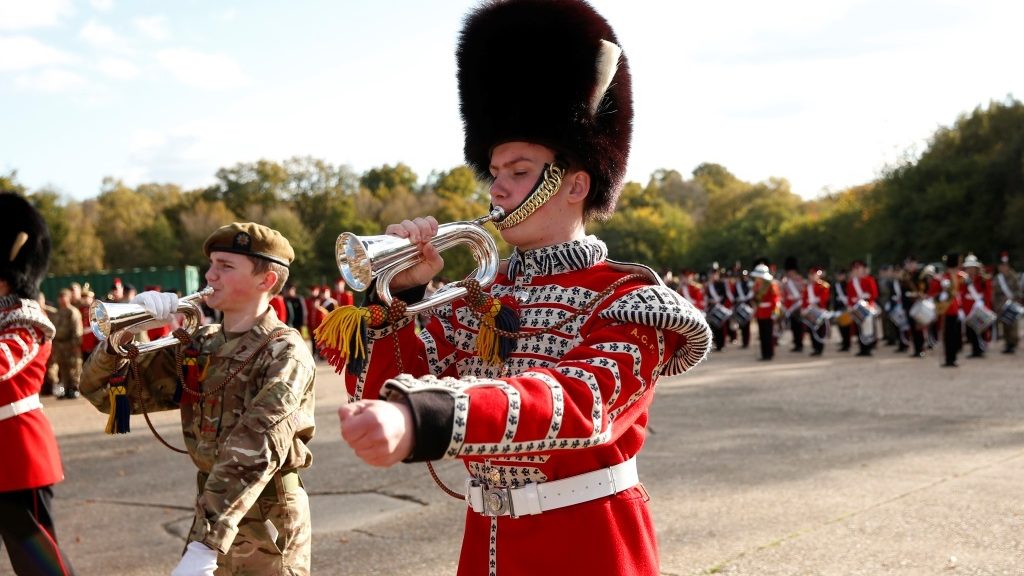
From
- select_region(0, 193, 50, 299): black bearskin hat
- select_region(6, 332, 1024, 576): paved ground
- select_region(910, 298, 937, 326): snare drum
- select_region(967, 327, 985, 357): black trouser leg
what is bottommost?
select_region(6, 332, 1024, 576): paved ground

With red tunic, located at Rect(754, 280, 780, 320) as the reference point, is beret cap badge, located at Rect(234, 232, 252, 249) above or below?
above

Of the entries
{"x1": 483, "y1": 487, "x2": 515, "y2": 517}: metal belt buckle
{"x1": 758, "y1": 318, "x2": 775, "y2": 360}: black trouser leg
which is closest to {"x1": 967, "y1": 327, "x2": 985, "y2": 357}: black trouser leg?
→ {"x1": 758, "y1": 318, "x2": 775, "y2": 360}: black trouser leg

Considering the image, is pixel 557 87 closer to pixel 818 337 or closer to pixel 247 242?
pixel 247 242

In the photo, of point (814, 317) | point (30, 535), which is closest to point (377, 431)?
point (30, 535)

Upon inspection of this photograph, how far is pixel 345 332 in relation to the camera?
2504mm

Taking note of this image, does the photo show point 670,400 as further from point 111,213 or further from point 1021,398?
point 111,213

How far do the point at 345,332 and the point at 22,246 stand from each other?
402 cm

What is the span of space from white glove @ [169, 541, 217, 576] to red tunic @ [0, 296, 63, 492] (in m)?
2.15

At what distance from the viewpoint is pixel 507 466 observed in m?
2.60

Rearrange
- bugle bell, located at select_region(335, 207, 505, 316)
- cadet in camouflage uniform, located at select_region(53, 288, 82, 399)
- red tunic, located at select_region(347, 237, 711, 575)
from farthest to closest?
cadet in camouflage uniform, located at select_region(53, 288, 82, 399) → bugle bell, located at select_region(335, 207, 505, 316) → red tunic, located at select_region(347, 237, 711, 575)

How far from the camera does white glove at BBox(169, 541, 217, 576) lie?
3.10 m

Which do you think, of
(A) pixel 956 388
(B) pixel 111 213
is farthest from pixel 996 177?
(B) pixel 111 213

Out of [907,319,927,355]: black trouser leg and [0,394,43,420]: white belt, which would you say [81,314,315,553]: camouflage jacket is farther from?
[907,319,927,355]: black trouser leg

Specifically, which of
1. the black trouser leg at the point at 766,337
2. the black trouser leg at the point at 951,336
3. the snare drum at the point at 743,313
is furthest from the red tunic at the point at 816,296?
the black trouser leg at the point at 951,336
